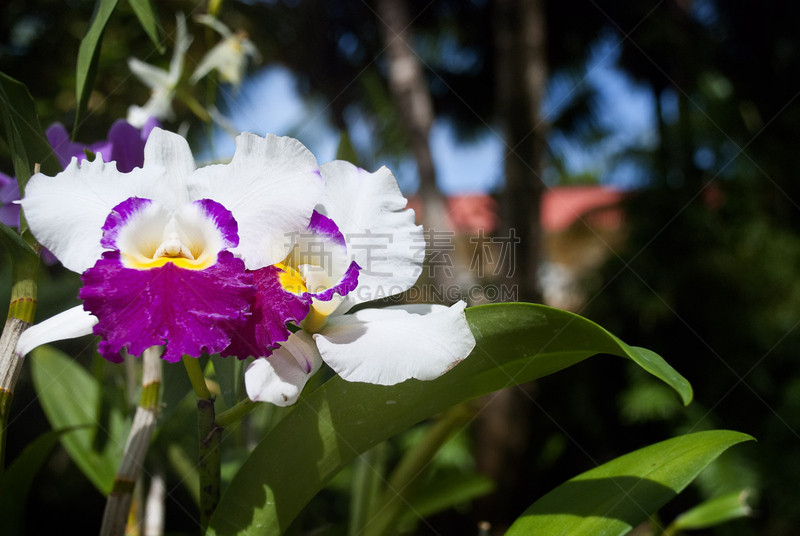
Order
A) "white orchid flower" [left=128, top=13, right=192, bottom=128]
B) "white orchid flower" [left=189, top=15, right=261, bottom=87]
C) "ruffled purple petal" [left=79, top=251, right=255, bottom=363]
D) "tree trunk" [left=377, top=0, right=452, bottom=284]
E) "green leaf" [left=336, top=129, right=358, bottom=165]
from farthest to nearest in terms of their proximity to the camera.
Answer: "tree trunk" [left=377, top=0, right=452, bottom=284], "white orchid flower" [left=189, top=15, right=261, bottom=87], "white orchid flower" [left=128, top=13, right=192, bottom=128], "green leaf" [left=336, top=129, right=358, bottom=165], "ruffled purple petal" [left=79, top=251, right=255, bottom=363]

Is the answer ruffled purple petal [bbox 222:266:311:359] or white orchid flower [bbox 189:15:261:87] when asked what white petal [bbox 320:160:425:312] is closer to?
ruffled purple petal [bbox 222:266:311:359]

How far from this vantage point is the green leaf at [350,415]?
10.4 inches

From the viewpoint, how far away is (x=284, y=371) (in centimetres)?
25

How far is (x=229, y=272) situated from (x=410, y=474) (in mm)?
310

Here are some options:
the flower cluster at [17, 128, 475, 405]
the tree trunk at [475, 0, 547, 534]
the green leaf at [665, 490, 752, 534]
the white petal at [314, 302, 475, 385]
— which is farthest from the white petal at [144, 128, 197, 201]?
the tree trunk at [475, 0, 547, 534]

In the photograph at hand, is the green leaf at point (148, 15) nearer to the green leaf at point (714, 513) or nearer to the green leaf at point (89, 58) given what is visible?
the green leaf at point (89, 58)

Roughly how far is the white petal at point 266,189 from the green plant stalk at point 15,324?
103mm

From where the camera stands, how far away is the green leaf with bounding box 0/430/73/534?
345mm

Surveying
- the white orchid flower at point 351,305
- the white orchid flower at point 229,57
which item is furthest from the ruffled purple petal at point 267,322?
the white orchid flower at point 229,57

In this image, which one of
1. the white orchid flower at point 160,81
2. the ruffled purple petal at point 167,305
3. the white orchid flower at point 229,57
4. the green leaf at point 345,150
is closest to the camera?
the ruffled purple petal at point 167,305

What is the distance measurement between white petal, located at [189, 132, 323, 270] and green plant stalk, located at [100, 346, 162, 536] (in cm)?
13

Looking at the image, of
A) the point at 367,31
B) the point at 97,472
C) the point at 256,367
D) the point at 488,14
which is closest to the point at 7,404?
the point at 256,367

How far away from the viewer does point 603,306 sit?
2027 mm

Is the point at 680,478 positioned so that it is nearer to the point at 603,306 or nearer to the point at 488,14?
the point at 603,306
